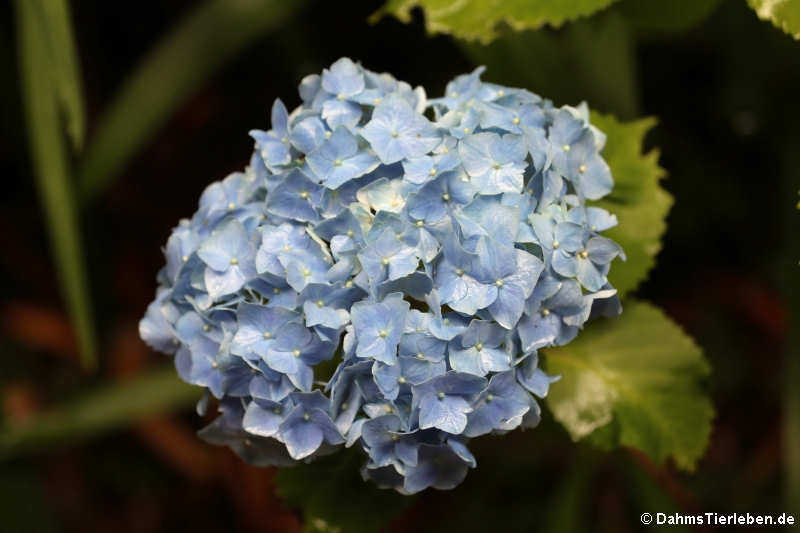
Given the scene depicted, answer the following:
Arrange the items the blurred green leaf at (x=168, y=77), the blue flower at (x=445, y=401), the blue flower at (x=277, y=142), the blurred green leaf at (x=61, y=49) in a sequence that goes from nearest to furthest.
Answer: the blue flower at (x=445, y=401), the blue flower at (x=277, y=142), the blurred green leaf at (x=61, y=49), the blurred green leaf at (x=168, y=77)

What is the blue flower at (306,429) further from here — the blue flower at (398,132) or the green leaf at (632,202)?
the green leaf at (632,202)

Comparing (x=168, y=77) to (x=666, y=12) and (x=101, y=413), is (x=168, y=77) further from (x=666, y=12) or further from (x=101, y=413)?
(x=666, y=12)

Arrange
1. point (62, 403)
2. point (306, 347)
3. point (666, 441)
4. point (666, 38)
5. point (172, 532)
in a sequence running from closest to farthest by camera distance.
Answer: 1. point (306, 347)
2. point (666, 441)
3. point (666, 38)
4. point (62, 403)
5. point (172, 532)

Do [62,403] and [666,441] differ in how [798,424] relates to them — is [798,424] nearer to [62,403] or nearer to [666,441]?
[666,441]

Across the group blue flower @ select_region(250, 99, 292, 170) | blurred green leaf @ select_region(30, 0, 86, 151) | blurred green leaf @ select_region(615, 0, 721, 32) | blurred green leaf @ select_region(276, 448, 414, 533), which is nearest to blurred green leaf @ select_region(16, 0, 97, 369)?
blurred green leaf @ select_region(30, 0, 86, 151)

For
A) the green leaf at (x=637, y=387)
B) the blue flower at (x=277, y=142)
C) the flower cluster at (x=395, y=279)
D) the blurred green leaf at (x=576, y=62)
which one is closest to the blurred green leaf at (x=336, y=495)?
the flower cluster at (x=395, y=279)

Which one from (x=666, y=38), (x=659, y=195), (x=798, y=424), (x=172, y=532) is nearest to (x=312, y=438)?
(x=659, y=195)

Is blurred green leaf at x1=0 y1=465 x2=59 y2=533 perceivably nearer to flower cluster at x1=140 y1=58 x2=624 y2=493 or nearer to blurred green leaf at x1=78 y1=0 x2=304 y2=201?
blurred green leaf at x1=78 y1=0 x2=304 y2=201
